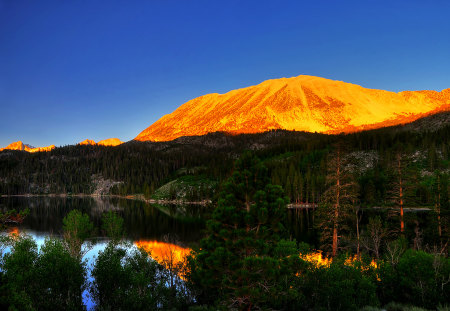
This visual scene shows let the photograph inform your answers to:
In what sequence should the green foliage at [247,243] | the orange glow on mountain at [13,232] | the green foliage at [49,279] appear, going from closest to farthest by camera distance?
1. the green foliage at [247,243]
2. the green foliage at [49,279]
3. the orange glow on mountain at [13,232]

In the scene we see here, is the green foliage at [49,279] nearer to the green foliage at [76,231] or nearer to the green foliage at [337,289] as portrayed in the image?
the green foliage at [76,231]

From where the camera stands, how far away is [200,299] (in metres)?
34.3

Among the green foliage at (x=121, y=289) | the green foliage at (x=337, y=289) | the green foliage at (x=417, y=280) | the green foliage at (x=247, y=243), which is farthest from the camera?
the green foliage at (x=121, y=289)

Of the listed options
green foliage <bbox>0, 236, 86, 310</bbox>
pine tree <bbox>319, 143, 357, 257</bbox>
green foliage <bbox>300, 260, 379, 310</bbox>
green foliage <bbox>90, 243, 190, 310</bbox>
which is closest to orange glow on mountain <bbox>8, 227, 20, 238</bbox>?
green foliage <bbox>0, 236, 86, 310</bbox>

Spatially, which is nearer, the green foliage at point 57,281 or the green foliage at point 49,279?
the green foliage at point 49,279

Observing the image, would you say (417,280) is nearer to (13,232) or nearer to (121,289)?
(121,289)

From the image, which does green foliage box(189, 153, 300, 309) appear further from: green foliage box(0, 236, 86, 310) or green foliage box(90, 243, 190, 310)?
green foliage box(0, 236, 86, 310)

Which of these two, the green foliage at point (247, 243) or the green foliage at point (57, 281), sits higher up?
the green foliage at point (247, 243)

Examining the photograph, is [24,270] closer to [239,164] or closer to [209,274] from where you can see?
[209,274]

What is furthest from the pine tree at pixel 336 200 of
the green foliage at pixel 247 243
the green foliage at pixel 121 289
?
the green foliage at pixel 121 289

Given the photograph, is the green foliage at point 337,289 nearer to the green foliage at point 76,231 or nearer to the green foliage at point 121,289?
the green foliage at point 121,289

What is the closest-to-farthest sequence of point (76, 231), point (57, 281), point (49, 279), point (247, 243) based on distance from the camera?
1. point (247, 243)
2. point (49, 279)
3. point (57, 281)
4. point (76, 231)

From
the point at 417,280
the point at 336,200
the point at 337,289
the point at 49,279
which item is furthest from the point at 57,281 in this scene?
the point at 417,280

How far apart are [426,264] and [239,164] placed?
23.3 m
